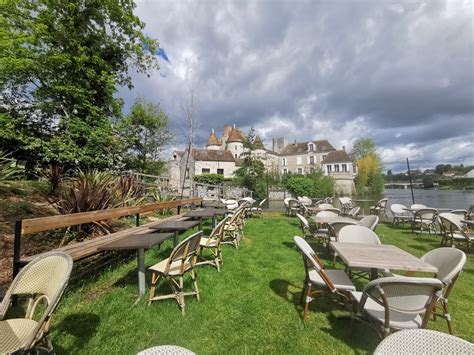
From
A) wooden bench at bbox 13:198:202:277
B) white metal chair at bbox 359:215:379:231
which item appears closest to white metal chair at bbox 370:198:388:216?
white metal chair at bbox 359:215:379:231

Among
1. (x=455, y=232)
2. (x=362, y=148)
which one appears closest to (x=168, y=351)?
(x=455, y=232)

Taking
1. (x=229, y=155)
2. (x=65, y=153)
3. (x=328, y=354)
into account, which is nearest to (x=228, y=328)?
(x=328, y=354)

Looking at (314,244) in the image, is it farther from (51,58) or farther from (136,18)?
(136,18)

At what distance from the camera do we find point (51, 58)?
1052 centimetres

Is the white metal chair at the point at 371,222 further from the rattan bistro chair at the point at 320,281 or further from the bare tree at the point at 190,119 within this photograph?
the bare tree at the point at 190,119

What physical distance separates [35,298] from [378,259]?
319 cm

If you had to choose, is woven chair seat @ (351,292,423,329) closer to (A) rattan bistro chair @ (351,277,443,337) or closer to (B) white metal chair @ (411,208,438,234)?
(A) rattan bistro chair @ (351,277,443,337)

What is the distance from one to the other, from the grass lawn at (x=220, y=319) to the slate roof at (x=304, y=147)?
4671 centimetres

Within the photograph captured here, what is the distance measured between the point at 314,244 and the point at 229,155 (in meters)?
33.7

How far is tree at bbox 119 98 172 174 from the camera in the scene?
850 inches

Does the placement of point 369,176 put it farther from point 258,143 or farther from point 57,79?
point 57,79

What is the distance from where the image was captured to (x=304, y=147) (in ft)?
165

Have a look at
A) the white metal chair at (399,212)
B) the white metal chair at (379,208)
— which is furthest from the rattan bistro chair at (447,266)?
the white metal chair at (379,208)

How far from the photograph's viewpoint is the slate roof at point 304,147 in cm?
4781
